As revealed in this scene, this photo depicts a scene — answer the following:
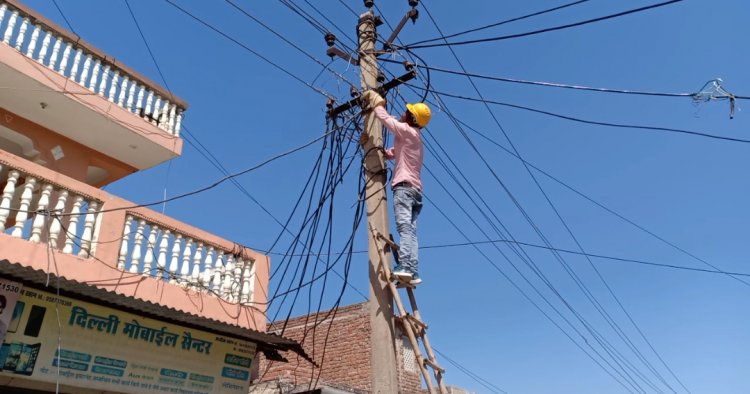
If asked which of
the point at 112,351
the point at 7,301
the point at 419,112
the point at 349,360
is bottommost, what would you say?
the point at 112,351

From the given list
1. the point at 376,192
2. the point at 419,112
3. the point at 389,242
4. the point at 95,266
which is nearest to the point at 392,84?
the point at 419,112

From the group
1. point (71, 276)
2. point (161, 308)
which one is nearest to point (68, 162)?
point (71, 276)

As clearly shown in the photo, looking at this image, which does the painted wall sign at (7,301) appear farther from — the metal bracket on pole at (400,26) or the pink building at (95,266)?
the metal bracket on pole at (400,26)

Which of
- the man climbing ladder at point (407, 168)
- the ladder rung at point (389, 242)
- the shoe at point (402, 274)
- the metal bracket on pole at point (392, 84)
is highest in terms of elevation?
the metal bracket on pole at point (392, 84)

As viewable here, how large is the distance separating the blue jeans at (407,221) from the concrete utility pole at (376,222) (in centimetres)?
13

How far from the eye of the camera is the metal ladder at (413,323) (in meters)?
4.66

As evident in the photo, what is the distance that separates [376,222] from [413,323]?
40.0 inches

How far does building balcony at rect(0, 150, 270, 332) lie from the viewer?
6.09 m

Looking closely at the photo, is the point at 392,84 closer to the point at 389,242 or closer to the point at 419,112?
the point at 419,112

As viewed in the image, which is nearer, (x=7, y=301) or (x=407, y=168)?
(x=7, y=301)

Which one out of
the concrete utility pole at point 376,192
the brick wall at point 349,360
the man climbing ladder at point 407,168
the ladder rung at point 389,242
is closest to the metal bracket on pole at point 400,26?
the concrete utility pole at point 376,192

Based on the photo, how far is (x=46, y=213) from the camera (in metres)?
6.08

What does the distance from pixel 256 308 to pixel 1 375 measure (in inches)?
127

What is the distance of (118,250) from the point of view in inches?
265
